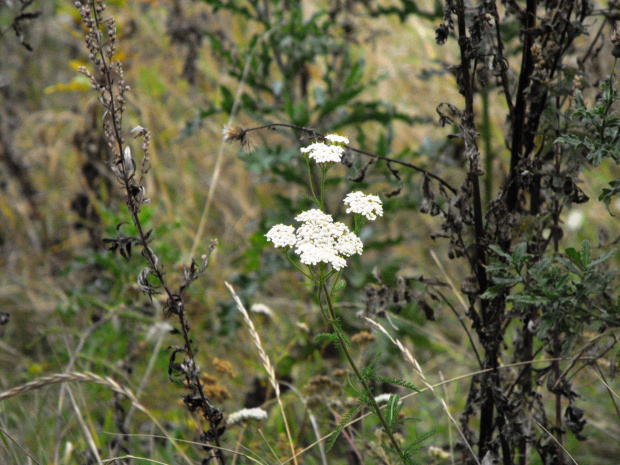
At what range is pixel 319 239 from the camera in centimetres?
119

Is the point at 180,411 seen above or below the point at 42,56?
below

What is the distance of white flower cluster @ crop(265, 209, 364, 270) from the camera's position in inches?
45.4

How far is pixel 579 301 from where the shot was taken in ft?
4.35

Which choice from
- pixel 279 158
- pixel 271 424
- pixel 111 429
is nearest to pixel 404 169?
pixel 279 158

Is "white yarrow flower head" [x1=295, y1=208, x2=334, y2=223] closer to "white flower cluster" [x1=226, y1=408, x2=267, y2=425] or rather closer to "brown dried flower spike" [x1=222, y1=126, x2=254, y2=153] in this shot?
"brown dried flower spike" [x1=222, y1=126, x2=254, y2=153]

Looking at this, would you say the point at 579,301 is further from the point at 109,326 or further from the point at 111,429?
the point at 109,326

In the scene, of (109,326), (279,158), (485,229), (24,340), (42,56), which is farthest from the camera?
(42,56)

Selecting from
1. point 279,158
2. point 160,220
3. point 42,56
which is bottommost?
point 279,158

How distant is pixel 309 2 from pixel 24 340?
11.0 feet

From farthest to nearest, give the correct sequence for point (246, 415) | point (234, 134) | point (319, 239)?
point (246, 415) → point (234, 134) → point (319, 239)

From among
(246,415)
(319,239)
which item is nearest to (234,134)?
(319,239)

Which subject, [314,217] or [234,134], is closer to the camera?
[314,217]

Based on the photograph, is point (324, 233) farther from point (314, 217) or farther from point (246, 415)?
point (246, 415)

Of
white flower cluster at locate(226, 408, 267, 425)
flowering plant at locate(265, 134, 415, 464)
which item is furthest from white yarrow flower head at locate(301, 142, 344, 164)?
white flower cluster at locate(226, 408, 267, 425)
